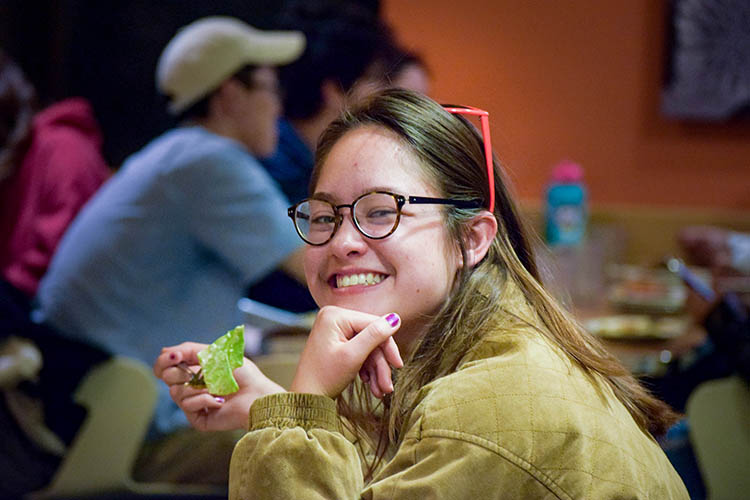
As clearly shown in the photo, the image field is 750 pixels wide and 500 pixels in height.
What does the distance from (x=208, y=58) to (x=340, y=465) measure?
5.92 feet

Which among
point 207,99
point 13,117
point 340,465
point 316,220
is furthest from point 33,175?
point 340,465

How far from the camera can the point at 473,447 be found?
3.20 feet

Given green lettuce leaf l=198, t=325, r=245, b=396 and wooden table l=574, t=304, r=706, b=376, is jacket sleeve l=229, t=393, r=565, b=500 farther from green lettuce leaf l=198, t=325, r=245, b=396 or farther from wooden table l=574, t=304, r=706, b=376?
wooden table l=574, t=304, r=706, b=376

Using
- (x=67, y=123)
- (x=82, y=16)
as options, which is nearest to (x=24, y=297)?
(x=67, y=123)

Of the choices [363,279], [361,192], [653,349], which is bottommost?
[653,349]

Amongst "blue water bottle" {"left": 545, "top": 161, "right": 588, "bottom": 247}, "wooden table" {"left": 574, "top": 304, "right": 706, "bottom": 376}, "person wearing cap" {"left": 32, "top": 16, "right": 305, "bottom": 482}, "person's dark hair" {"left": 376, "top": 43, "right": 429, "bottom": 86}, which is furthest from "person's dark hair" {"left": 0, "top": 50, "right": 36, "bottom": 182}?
"wooden table" {"left": 574, "top": 304, "right": 706, "bottom": 376}

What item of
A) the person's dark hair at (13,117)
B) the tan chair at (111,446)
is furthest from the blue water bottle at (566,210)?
the person's dark hair at (13,117)

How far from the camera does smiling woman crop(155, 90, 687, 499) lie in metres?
0.99

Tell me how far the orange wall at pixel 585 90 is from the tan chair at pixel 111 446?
7.24 feet

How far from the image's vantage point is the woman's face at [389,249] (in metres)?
1.14

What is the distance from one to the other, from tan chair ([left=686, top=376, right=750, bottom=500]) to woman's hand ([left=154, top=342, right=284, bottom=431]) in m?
1.25

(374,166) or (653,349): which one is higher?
(374,166)

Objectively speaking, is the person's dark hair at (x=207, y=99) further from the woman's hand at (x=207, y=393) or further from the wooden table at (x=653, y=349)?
the woman's hand at (x=207, y=393)

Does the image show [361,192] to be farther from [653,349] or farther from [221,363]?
[653,349]
